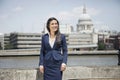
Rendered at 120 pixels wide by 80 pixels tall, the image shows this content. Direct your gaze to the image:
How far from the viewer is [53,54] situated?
6508 mm

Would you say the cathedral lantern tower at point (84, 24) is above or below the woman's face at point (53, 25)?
above

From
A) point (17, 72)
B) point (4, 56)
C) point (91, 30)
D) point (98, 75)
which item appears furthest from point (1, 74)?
point (91, 30)

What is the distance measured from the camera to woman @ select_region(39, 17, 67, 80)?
21.2 ft

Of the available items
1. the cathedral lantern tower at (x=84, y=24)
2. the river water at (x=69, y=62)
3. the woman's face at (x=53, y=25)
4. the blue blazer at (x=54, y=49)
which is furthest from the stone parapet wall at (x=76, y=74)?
the cathedral lantern tower at (x=84, y=24)

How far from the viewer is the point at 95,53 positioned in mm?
98625

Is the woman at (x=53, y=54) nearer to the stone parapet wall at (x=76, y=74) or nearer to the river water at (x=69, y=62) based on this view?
the stone parapet wall at (x=76, y=74)

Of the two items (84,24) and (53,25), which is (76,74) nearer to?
(53,25)

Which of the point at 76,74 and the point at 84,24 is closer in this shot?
the point at 76,74

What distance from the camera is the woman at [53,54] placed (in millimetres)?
6453

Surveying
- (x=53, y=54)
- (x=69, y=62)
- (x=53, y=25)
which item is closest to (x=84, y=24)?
(x=69, y=62)

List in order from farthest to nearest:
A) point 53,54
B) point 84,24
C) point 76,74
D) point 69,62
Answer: point 84,24 < point 69,62 < point 76,74 < point 53,54

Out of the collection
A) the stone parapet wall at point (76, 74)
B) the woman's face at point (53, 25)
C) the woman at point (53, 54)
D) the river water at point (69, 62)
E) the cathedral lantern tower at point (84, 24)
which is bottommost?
the river water at point (69, 62)

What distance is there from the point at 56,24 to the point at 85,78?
4.58 meters

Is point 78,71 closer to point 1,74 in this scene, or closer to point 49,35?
point 1,74
